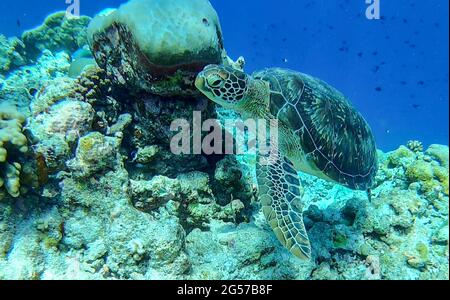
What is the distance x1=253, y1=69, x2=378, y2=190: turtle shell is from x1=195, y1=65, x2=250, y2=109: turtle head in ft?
1.67

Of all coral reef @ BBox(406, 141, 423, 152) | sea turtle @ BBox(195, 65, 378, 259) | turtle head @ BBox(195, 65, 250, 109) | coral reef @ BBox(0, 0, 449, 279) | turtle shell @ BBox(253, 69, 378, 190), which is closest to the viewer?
coral reef @ BBox(0, 0, 449, 279)

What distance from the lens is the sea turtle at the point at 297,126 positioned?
11.8ft

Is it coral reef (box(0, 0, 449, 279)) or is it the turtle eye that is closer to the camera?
coral reef (box(0, 0, 449, 279))

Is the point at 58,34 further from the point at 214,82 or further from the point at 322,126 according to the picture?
the point at 322,126

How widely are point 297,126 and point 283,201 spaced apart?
1.13 meters

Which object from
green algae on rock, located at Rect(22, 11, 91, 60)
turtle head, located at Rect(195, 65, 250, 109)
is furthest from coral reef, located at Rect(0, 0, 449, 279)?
green algae on rock, located at Rect(22, 11, 91, 60)

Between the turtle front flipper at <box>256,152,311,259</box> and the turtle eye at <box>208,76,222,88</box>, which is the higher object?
the turtle eye at <box>208,76,222,88</box>

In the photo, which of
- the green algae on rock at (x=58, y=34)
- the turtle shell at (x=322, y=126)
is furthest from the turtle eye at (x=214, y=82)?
the green algae on rock at (x=58, y=34)

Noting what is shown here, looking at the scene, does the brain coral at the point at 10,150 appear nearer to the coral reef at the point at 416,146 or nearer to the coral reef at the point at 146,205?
the coral reef at the point at 146,205

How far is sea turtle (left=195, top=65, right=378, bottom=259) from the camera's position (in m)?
3.59

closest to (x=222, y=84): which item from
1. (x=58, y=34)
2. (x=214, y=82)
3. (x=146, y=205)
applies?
(x=214, y=82)

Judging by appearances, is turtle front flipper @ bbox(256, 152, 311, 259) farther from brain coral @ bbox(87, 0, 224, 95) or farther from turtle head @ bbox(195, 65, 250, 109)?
brain coral @ bbox(87, 0, 224, 95)

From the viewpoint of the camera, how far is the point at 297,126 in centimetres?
391

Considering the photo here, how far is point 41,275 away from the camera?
266cm
